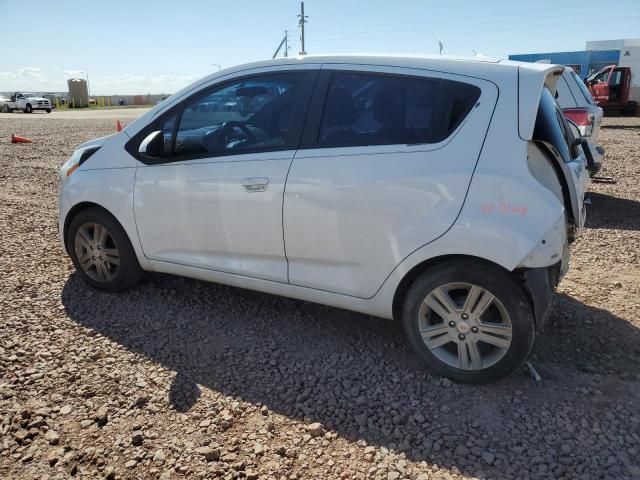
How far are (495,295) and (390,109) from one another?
1.22 metres

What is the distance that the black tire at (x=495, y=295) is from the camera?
2.80 meters

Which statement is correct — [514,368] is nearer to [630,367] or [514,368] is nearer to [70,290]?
[630,367]

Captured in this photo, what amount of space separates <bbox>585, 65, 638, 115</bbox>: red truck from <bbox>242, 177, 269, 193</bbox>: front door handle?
Result: 79.7 ft

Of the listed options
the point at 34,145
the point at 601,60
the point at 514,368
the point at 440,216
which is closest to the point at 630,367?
the point at 514,368

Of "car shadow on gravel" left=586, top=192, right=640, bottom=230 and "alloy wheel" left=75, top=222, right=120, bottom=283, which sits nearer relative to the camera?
"alloy wheel" left=75, top=222, right=120, bottom=283

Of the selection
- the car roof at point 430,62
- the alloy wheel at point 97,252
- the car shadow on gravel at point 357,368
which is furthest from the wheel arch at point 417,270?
the alloy wheel at point 97,252

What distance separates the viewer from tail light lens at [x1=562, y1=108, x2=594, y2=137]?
701 cm

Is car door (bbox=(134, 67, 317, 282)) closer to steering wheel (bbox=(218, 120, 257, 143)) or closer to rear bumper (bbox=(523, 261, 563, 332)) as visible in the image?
steering wheel (bbox=(218, 120, 257, 143))

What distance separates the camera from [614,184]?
28.3 ft

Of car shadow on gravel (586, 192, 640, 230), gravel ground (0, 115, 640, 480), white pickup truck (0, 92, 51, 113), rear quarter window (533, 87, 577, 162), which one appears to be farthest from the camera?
white pickup truck (0, 92, 51, 113)

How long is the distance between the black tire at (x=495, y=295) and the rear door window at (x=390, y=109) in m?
0.76

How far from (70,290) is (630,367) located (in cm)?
413

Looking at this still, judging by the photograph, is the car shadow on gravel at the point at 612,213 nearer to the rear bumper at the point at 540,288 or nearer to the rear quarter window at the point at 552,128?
the rear quarter window at the point at 552,128

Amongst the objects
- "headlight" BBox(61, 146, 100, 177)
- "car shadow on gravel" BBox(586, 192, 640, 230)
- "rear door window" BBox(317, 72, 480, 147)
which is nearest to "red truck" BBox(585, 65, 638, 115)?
"car shadow on gravel" BBox(586, 192, 640, 230)
